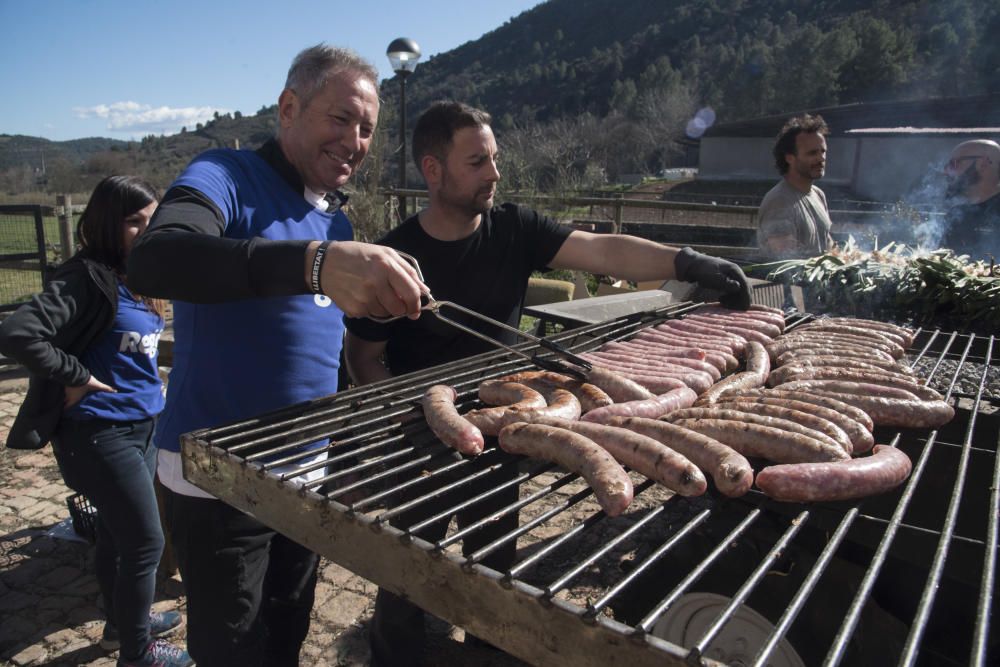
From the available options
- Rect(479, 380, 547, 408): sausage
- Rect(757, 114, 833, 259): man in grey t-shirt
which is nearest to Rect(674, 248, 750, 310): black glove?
Rect(479, 380, 547, 408): sausage

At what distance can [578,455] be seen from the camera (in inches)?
72.3

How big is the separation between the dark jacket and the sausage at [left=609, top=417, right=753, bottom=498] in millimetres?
2478

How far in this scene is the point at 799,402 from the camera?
2.36 m

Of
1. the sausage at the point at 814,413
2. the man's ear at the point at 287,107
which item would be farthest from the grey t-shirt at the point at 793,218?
the man's ear at the point at 287,107

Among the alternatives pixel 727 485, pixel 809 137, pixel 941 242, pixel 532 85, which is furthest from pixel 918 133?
pixel 532 85

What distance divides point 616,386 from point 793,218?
3769 millimetres

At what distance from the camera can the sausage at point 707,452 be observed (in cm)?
175

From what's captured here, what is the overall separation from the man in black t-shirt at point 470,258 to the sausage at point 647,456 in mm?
1069

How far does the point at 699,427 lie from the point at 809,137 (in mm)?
4340

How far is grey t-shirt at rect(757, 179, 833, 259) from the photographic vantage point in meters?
5.48

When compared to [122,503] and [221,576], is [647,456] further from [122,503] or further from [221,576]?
[122,503]

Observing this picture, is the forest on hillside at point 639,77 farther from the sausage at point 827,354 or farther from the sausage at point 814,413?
the sausage at point 814,413

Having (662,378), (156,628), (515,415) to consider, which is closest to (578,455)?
(515,415)

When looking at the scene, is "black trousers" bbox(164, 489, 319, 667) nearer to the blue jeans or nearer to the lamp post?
the blue jeans
